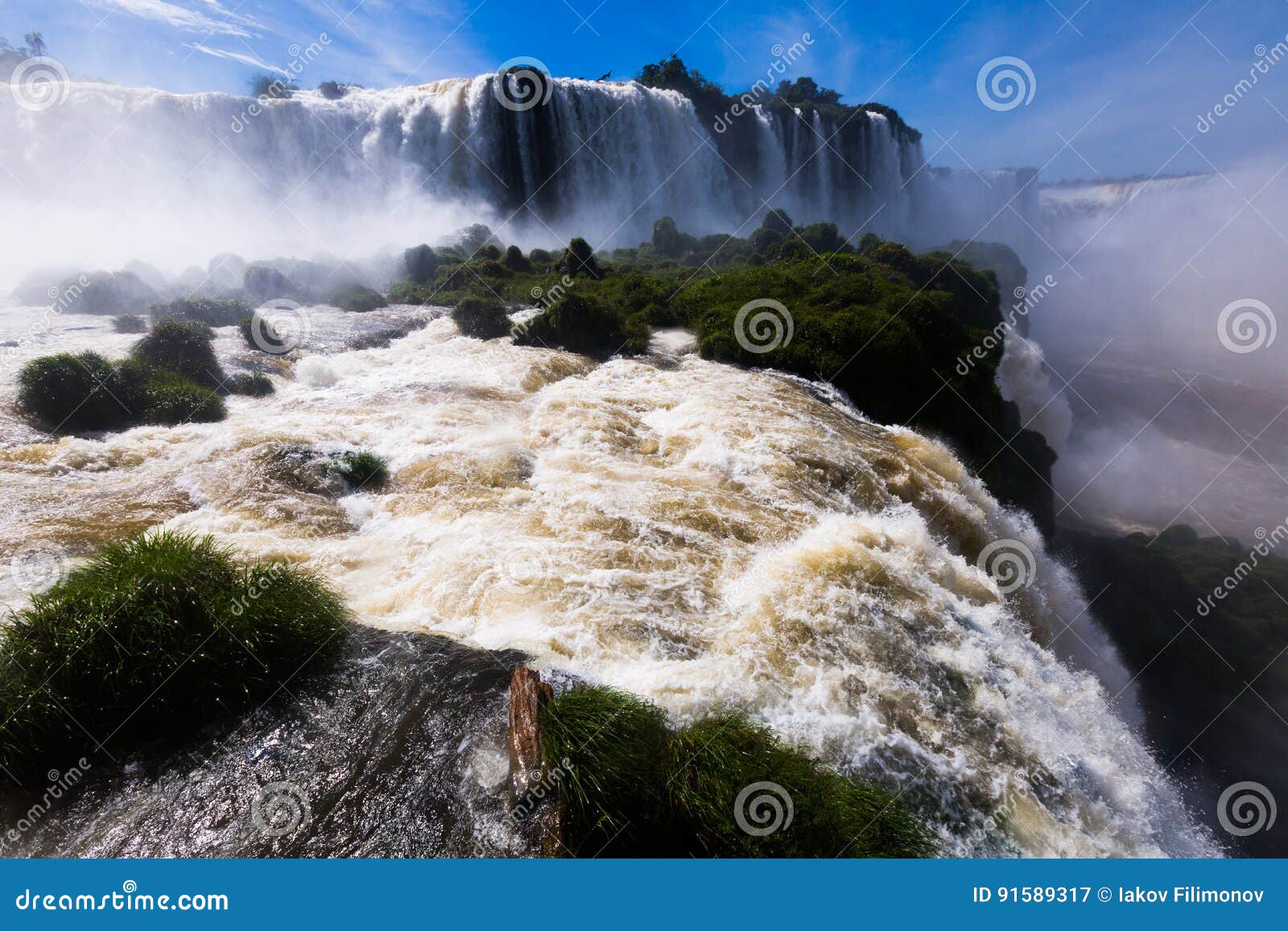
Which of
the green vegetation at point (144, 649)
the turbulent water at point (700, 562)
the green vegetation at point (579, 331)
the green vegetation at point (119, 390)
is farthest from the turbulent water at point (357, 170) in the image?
the green vegetation at point (144, 649)

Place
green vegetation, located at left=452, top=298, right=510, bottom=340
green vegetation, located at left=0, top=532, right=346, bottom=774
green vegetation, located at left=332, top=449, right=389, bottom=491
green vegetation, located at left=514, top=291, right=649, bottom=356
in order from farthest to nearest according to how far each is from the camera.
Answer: green vegetation, located at left=452, top=298, right=510, bottom=340 < green vegetation, located at left=514, top=291, right=649, bottom=356 < green vegetation, located at left=332, top=449, right=389, bottom=491 < green vegetation, located at left=0, top=532, right=346, bottom=774

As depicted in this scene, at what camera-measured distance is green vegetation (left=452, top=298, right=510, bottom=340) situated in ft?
55.7

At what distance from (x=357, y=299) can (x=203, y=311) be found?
490cm

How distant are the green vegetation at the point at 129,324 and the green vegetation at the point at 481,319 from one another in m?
8.09

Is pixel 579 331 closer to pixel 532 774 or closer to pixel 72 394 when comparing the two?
pixel 72 394

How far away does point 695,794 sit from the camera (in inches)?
145

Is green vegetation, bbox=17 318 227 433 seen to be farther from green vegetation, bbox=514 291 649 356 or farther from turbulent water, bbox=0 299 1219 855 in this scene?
green vegetation, bbox=514 291 649 356

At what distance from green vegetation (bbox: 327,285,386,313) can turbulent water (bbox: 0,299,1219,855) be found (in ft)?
34.0

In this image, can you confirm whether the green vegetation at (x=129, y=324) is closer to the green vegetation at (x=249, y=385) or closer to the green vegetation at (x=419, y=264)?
the green vegetation at (x=249, y=385)

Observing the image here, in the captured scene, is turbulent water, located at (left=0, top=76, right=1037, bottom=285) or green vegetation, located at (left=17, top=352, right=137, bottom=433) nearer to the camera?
green vegetation, located at (left=17, top=352, right=137, bottom=433)

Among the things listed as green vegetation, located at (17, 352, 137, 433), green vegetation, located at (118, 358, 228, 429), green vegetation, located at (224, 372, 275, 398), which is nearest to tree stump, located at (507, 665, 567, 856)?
green vegetation, located at (118, 358, 228, 429)

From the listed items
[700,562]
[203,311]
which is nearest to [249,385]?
→ [203,311]

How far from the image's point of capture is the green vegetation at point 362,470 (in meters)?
→ 8.11

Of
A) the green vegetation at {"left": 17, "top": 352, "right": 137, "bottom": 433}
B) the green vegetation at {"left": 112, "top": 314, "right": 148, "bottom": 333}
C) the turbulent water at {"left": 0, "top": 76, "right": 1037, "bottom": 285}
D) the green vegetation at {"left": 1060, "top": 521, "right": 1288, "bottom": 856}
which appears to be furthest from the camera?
the turbulent water at {"left": 0, "top": 76, "right": 1037, "bottom": 285}
